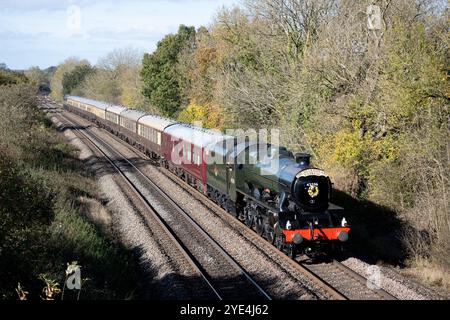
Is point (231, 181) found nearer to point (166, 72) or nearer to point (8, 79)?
point (166, 72)

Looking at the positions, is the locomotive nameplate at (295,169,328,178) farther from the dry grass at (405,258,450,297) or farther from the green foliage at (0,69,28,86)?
the green foliage at (0,69,28,86)

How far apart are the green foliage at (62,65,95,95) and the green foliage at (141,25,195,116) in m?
78.0

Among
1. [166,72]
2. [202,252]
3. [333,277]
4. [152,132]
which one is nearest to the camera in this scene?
[333,277]

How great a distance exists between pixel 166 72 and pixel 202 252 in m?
43.0

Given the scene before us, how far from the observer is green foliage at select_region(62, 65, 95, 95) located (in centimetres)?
13262

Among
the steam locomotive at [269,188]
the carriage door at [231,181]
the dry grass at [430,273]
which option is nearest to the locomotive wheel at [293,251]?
the steam locomotive at [269,188]

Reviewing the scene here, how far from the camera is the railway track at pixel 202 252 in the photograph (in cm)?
1314

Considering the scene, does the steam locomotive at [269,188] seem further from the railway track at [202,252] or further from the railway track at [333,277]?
the railway track at [202,252]

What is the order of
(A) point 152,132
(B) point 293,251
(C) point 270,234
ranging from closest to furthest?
(B) point 293,251, (C) point 270,234, (A) point 152,132

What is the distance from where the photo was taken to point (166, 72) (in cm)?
5700

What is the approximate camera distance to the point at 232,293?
512 inches

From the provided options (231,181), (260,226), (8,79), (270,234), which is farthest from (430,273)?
(8,79)

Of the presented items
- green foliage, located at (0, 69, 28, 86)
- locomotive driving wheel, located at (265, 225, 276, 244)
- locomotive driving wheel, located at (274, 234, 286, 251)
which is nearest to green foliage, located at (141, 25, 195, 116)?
green foliage, located at (0, 69, 28, 86)
